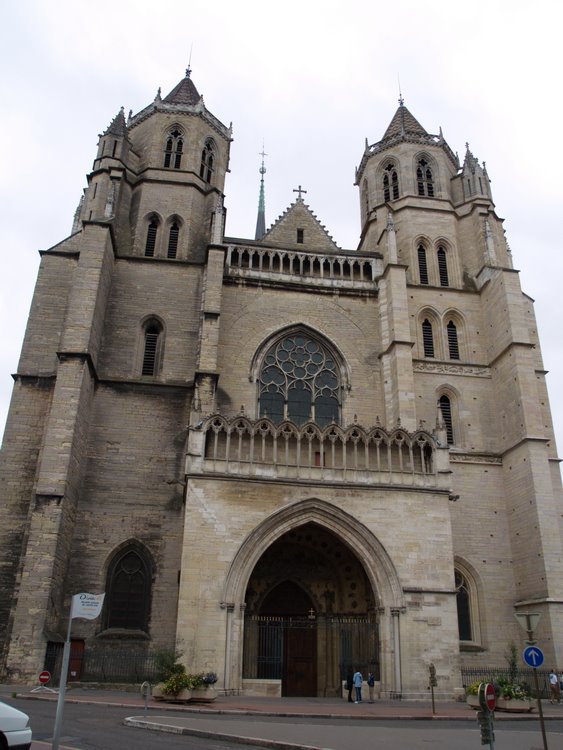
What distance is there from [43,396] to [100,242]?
6.09 meters

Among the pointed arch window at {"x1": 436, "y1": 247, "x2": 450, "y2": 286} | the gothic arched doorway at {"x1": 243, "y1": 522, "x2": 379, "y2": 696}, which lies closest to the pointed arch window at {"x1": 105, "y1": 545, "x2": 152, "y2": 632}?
the gothic arched doorway at {"x1": 243, "y1": 522, "x2": 379, "y2": 696}

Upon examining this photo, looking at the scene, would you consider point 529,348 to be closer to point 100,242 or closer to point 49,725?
point 100,242

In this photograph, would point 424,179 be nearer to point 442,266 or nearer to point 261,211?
point 442,266

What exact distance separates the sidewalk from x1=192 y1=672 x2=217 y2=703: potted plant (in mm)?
193

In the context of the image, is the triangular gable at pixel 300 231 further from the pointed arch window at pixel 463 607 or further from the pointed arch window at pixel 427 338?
the pointed arch window at pixel 463 607

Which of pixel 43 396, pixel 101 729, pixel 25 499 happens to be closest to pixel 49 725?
pixel 101 729

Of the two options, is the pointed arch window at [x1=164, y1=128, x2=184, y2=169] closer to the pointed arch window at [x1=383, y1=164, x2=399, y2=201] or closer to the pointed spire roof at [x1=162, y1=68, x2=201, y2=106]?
the pointed spire roof at [x1=162, y1=68, x2=201, y2=106]

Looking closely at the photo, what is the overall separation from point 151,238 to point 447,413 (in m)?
14.3

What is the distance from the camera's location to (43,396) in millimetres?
21922

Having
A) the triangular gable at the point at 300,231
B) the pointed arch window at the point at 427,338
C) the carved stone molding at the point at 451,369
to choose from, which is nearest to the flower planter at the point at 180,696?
the carved stone molding at the point at 451,369

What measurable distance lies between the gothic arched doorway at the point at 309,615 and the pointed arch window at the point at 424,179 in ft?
58.7

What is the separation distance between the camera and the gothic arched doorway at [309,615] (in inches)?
736

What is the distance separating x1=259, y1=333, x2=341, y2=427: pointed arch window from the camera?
2442 centimetres

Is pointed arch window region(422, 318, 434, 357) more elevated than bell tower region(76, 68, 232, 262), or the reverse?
bell tower region(76, 68, 232, 262)
